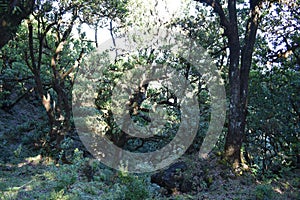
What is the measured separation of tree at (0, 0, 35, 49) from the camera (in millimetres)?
3606

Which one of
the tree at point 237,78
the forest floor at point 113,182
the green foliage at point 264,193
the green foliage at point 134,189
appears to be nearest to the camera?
the green foliage at point 134,189

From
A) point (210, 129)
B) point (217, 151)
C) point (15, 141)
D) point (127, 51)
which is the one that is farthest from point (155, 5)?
point (15, 141)

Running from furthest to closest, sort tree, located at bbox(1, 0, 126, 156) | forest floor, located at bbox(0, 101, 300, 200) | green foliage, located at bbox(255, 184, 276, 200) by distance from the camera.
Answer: tree, located at bbox(1, 0, 126, 156) < green foliage, located at bbox(255, 184, 276, 200) < forest floor, located at bbox(0, 101, 300, 200)

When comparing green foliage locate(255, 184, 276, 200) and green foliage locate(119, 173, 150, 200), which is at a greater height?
green foliage locate(119, 173, 150, 200)

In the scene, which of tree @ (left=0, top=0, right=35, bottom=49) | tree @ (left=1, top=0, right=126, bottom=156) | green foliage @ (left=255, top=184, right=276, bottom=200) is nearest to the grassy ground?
green foliage @ (left=255, top=184, right=276, bottom=200)

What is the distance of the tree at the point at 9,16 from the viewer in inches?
142

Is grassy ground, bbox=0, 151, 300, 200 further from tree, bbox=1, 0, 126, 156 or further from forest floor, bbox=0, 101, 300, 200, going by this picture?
tree, bbox=1, 0, 126, 156

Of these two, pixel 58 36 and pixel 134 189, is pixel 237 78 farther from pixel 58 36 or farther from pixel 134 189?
pixel 58 36

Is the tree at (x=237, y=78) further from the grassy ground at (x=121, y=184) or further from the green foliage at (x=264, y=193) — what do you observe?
the green foliage at (x=264, y=193)

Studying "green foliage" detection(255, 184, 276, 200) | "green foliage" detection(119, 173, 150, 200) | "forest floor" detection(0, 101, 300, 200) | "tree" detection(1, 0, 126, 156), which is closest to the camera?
"green foliage" detection(119, 173, 150, 200)

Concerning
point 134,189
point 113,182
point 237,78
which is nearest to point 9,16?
point 134,189

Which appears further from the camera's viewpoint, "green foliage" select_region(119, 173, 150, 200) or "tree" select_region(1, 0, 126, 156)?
"tree" select_region(1, 0, 126, 156)

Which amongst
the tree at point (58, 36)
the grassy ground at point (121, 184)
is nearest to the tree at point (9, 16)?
the grassy ground at point (121, 184)

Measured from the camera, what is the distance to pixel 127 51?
1044 centimetres
